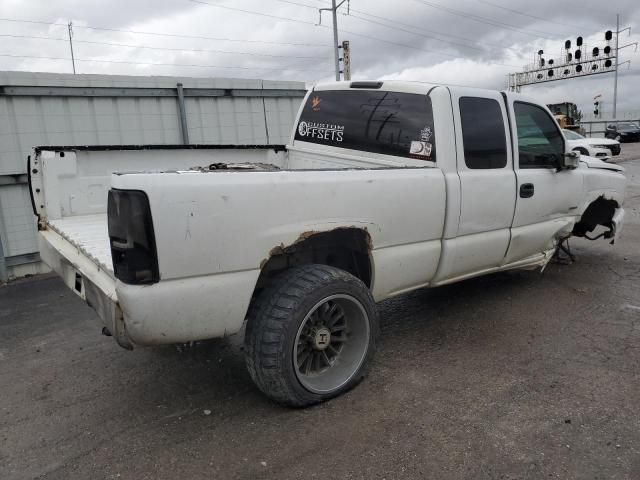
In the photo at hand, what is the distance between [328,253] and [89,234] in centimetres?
163

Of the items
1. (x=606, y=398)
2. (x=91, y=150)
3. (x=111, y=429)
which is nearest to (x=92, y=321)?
(x=91, y=150)

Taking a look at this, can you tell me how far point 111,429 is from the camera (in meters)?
2.88

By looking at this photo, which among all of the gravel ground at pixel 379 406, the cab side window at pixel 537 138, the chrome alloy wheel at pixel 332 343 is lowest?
the gravel ground at pixel 379 406

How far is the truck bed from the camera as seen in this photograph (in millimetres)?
2854

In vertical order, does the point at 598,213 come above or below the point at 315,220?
below

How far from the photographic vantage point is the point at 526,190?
423 centimetres

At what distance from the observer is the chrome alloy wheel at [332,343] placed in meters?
3.02

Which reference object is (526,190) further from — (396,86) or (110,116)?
(110,116)

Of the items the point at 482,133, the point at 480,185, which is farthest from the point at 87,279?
the point at 482,133

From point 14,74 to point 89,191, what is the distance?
11.6 ft

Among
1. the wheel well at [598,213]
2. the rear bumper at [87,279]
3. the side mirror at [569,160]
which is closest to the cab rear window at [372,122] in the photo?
the side mirror at [569,160]

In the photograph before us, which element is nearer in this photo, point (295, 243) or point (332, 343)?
point (295, 243)

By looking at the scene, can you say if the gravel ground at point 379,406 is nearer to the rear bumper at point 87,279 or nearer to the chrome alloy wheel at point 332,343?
the chrome alloy wheel at point 332,343

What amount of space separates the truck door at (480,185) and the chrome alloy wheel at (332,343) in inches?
35.8
